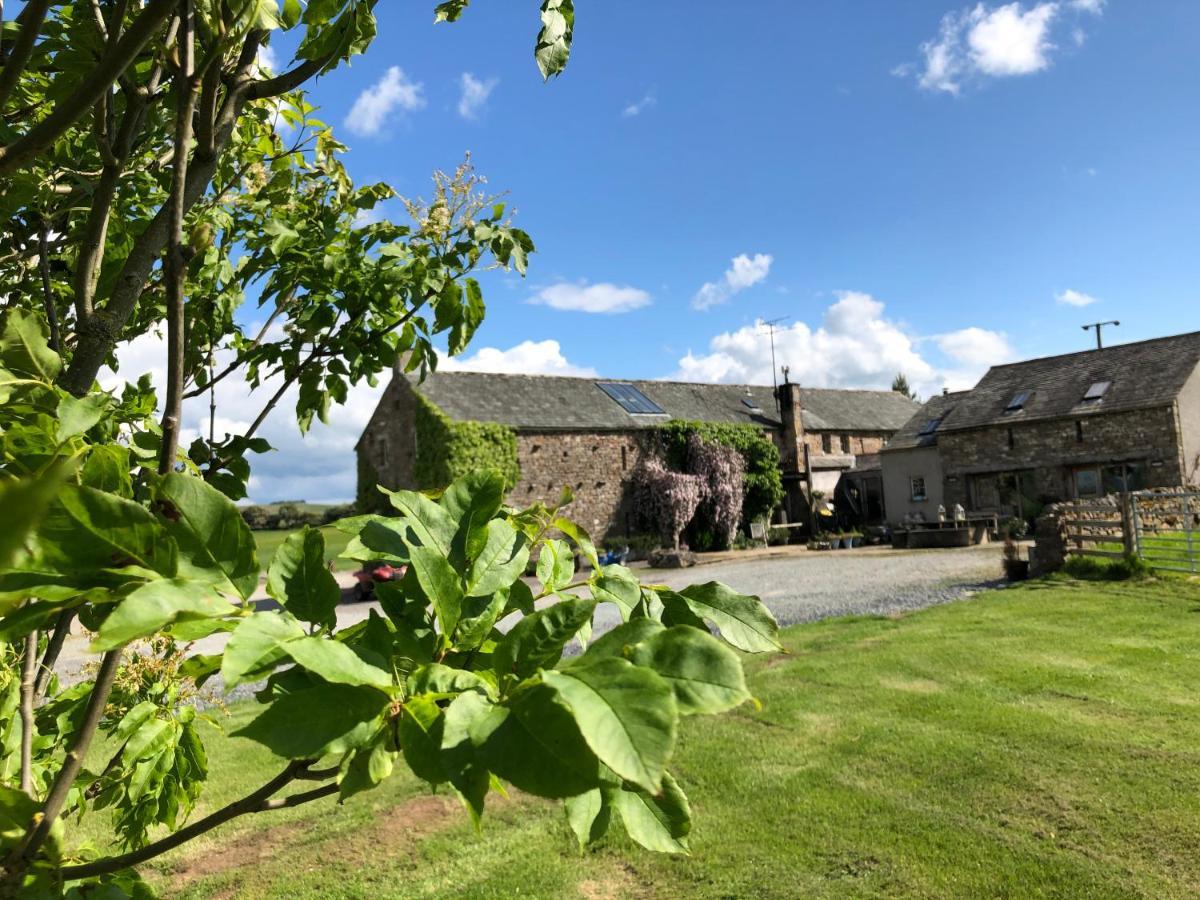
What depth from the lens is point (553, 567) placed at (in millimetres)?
1295

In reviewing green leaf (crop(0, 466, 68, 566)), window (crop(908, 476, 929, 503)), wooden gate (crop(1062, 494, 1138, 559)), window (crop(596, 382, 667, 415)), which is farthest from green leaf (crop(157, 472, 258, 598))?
window (crop(908, 476, 929, 503))

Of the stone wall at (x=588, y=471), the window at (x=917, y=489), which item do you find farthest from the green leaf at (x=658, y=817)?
the window at (x=917, y=489)

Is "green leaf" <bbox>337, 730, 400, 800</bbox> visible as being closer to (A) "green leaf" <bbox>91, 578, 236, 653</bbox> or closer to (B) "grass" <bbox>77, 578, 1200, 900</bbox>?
(A) "green leaf" <bbox>91, 578, 236, 653</bbox>

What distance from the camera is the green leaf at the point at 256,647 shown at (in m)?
0.73

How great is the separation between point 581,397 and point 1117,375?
21.3 m

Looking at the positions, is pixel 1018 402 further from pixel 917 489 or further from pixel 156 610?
pixel 156 610

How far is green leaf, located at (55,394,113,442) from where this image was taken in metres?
1.12

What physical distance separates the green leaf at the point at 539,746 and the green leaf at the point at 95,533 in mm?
405

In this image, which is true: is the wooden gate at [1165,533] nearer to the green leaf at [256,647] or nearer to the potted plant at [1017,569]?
the potted plant at [1017,569]

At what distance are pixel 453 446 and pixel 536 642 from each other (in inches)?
1061

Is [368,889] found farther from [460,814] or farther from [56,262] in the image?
[56,262]

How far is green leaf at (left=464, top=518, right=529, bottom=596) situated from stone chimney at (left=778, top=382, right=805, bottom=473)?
36.5 m

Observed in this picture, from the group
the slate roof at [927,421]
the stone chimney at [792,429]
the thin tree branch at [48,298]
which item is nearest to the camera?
the thin tree branch at [48,298]

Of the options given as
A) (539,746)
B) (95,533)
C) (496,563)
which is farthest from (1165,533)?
(95,533)
